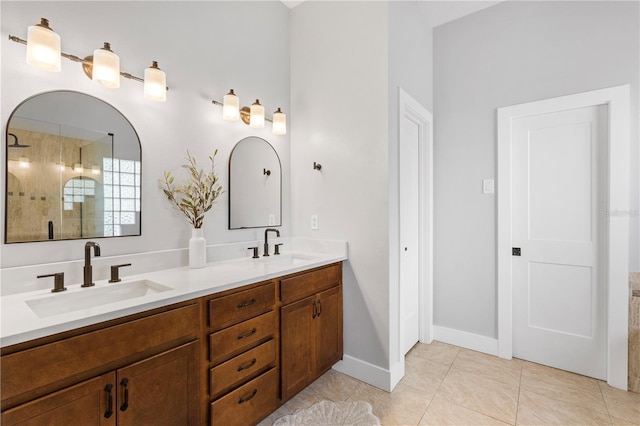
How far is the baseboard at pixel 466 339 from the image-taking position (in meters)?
2.63

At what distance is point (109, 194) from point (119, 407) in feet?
3.40

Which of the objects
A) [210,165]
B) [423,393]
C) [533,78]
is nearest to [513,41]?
[533,78]

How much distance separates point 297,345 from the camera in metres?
1.89

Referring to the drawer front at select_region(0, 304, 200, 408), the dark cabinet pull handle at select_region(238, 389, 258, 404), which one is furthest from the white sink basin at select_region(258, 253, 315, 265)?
the drawer front at select_region(0, 304, 200, 408)

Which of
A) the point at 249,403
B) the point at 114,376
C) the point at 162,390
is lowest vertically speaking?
the point at 249,403

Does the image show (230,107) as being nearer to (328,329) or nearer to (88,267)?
(88,267)

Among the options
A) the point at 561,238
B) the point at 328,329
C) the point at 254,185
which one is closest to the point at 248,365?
the point at 328,329

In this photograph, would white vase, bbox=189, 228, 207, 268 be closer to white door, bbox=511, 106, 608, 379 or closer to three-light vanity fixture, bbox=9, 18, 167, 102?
three-light vanity fixture, bbox=9, 18, 167, 102

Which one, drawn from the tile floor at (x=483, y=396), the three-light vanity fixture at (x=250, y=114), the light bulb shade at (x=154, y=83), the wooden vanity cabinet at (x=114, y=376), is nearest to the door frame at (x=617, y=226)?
the tile floor at (x=483, y=396)

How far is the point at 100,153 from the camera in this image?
1570 mm

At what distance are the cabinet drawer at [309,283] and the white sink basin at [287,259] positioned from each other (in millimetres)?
168

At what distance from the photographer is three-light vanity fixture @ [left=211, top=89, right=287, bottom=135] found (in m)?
2.07

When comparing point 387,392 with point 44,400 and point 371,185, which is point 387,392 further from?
point 44,400

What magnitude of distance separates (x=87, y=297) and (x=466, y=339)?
292cm
